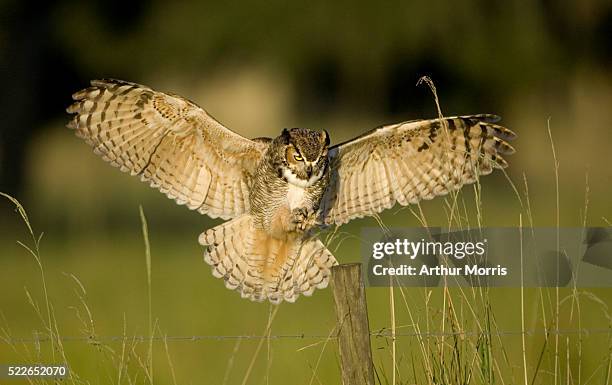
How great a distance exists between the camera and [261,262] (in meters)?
3.37

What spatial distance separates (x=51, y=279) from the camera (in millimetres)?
8422

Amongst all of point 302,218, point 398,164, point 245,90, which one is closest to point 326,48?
point 245,90

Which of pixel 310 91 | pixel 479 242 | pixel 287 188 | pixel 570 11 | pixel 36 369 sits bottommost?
pixel 36 369

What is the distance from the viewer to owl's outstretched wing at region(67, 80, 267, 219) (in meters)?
3.13

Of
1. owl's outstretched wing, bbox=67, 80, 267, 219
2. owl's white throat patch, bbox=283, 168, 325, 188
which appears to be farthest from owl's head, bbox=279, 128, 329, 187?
owl's outstretched wing, bbox=67, 80, 267, 219

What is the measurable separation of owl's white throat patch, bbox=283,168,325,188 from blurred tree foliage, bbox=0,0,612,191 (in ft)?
18.1

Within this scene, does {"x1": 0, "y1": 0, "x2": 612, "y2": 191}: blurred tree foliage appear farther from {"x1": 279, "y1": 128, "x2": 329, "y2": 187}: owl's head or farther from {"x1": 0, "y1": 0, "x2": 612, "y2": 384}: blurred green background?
{"x1": 279, "y1": 128, "x2": 329, "y2": 187}: owl's head

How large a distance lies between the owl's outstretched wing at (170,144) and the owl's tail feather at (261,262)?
0.26 feet

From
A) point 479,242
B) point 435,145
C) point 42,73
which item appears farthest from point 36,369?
point 42,73

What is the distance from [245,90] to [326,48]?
1321mm

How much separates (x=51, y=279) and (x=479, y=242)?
6.82 m

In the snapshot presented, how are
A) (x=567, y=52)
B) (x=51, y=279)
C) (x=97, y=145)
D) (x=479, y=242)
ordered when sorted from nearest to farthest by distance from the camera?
(x=479, y=242)
(x=97, y=145)
(x=51, y=279)
(x=567, y=52)

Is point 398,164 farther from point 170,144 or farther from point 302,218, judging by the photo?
point 170,144

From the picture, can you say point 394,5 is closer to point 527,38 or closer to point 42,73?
point 527,38
